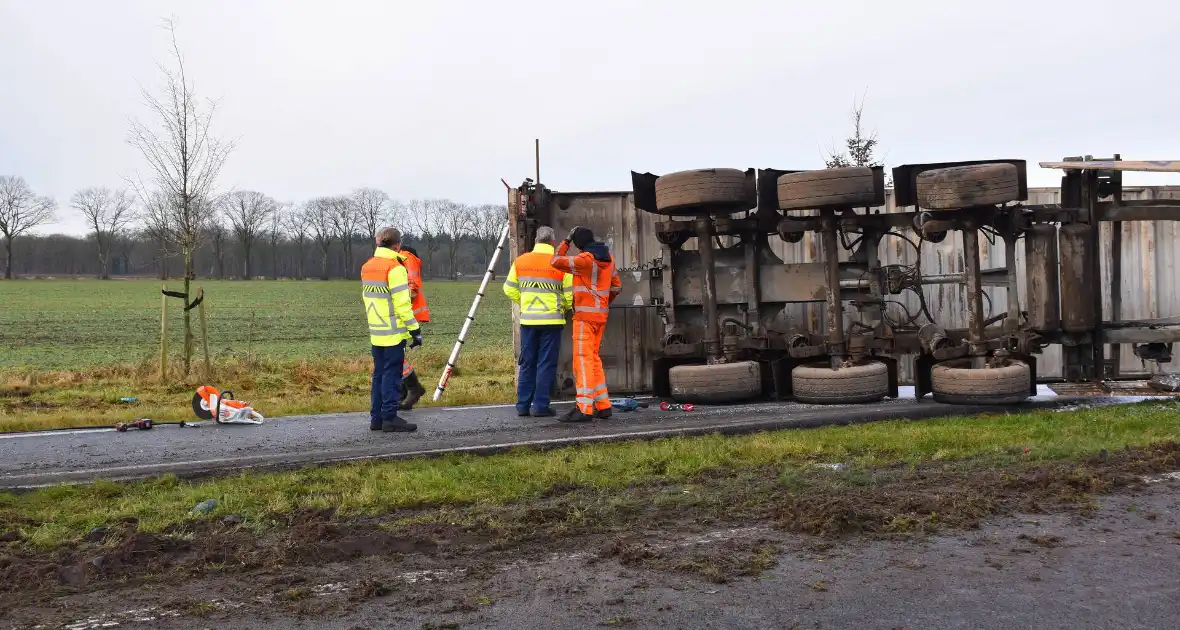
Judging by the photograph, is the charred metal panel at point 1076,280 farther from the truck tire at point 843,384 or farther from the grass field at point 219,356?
the grass field at point 219,356

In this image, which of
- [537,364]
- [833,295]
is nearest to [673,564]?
[537,364]

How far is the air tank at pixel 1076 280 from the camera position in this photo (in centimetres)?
918

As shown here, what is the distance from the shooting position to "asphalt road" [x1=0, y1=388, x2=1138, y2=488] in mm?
6891

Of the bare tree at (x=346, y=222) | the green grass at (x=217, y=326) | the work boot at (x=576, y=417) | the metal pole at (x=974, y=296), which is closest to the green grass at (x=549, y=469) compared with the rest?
the metal pole at (x=974, y=296)

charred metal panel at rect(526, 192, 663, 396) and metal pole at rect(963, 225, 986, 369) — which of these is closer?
metal pole at rect(963, 225, 986, 369)

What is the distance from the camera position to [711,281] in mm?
9547

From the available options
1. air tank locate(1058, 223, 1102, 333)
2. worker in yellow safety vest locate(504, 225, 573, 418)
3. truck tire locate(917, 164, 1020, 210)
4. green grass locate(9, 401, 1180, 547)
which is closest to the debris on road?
air tank locate(1058, 223, 1102, 333)

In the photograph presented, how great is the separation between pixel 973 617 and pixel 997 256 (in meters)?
8.09

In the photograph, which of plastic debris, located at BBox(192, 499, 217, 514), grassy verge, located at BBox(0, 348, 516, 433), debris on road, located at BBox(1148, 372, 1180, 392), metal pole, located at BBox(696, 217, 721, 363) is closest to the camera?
plastic debris, located at BBox(192, 499, 217, 514)

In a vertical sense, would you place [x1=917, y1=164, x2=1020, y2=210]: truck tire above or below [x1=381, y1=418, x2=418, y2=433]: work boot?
above

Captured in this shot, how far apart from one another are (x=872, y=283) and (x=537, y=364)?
3.33 metres

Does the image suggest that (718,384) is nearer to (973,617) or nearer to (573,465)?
(573,465)

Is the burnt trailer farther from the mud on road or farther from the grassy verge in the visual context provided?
the mud on road

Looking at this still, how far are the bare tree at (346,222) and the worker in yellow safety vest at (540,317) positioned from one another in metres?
73.1
